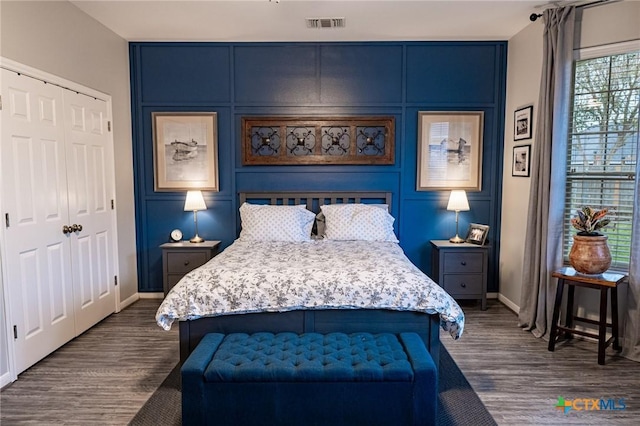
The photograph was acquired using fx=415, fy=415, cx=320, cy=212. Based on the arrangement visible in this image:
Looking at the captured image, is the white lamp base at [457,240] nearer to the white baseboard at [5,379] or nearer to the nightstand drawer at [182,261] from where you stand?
the nightstand drawer at [182,261]

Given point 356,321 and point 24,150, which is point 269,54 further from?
point 356,321

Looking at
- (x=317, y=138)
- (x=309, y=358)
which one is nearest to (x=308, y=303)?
(x=309, y=358)

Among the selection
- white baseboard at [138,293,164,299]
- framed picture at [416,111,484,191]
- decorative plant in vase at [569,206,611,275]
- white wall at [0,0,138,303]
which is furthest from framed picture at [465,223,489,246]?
white wall at [0,0,138,303]

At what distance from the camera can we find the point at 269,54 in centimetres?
457

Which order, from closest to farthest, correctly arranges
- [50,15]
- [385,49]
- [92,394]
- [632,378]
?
[92,394]
[632,378]
[50,15]
[385,49]

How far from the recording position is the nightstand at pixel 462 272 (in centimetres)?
432

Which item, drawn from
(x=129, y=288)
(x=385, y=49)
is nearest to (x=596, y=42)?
(x=385, y=49)

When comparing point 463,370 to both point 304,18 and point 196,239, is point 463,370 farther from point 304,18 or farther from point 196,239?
point 304,18

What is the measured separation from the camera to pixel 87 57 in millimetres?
3812

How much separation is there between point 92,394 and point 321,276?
65.6 inches

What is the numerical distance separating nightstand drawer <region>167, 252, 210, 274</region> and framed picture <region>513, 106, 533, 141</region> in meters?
3.46

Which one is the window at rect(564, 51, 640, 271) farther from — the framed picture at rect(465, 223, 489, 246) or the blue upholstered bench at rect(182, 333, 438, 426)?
the blue upholstered bench at rect(182, 333, 438, 426)

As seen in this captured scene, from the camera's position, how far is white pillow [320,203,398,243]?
164 inches

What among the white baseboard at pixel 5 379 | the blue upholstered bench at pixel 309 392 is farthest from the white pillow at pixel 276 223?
the white baseboard at pixel 5 379
